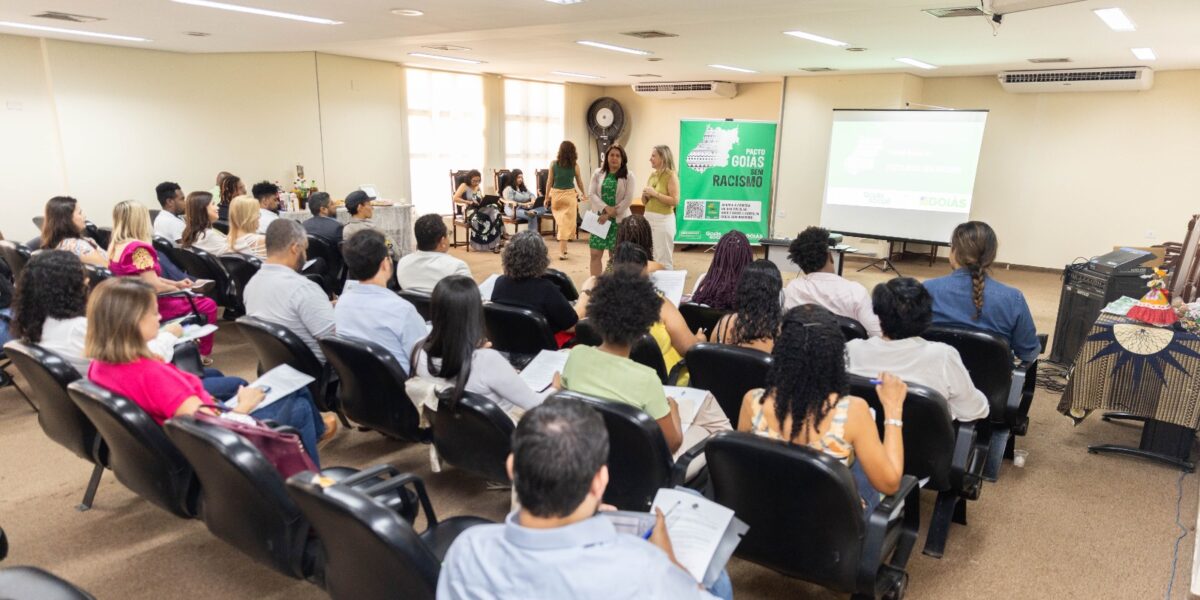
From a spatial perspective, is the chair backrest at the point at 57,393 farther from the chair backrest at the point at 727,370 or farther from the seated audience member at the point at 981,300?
the seated audience member at the point at 981,300

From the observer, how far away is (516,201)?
10.2 m

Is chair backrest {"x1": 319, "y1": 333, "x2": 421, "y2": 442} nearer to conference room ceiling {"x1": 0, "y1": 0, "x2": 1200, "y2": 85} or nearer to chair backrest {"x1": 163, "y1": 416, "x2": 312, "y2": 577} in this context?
chair backrest {"x1": 163, "y1": 416, "x2": 312, "y2": 577}

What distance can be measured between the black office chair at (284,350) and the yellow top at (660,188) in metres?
4.27

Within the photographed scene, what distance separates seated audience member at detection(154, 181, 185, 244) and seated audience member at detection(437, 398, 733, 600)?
17.0 feet

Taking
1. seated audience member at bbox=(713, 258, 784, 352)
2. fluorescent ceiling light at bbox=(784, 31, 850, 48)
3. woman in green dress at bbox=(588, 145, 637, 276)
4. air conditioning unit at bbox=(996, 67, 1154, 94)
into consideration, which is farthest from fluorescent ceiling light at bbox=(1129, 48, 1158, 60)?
seated audience member at bbox=(713, 258, 784, 352)

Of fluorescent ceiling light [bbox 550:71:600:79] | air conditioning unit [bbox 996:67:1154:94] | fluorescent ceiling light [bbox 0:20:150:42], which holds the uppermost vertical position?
fluorescent ceiling light [bbox 550:71:600:79]

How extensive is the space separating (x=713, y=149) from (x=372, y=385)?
7.49 metres

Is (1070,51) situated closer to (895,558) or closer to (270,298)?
(895,558)

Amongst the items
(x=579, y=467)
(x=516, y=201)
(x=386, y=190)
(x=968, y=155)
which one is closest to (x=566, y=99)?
(x=516, y=201)

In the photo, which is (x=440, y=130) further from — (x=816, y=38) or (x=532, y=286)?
(x=532, y=286)

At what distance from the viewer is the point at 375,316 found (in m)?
2.80

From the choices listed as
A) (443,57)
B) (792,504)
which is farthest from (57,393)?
(443,57)

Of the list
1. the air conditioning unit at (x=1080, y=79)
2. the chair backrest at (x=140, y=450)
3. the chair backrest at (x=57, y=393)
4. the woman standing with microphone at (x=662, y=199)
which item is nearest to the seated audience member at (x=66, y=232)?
the chair backrest at (x=57, y=393)

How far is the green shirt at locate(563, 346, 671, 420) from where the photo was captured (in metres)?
2.08
